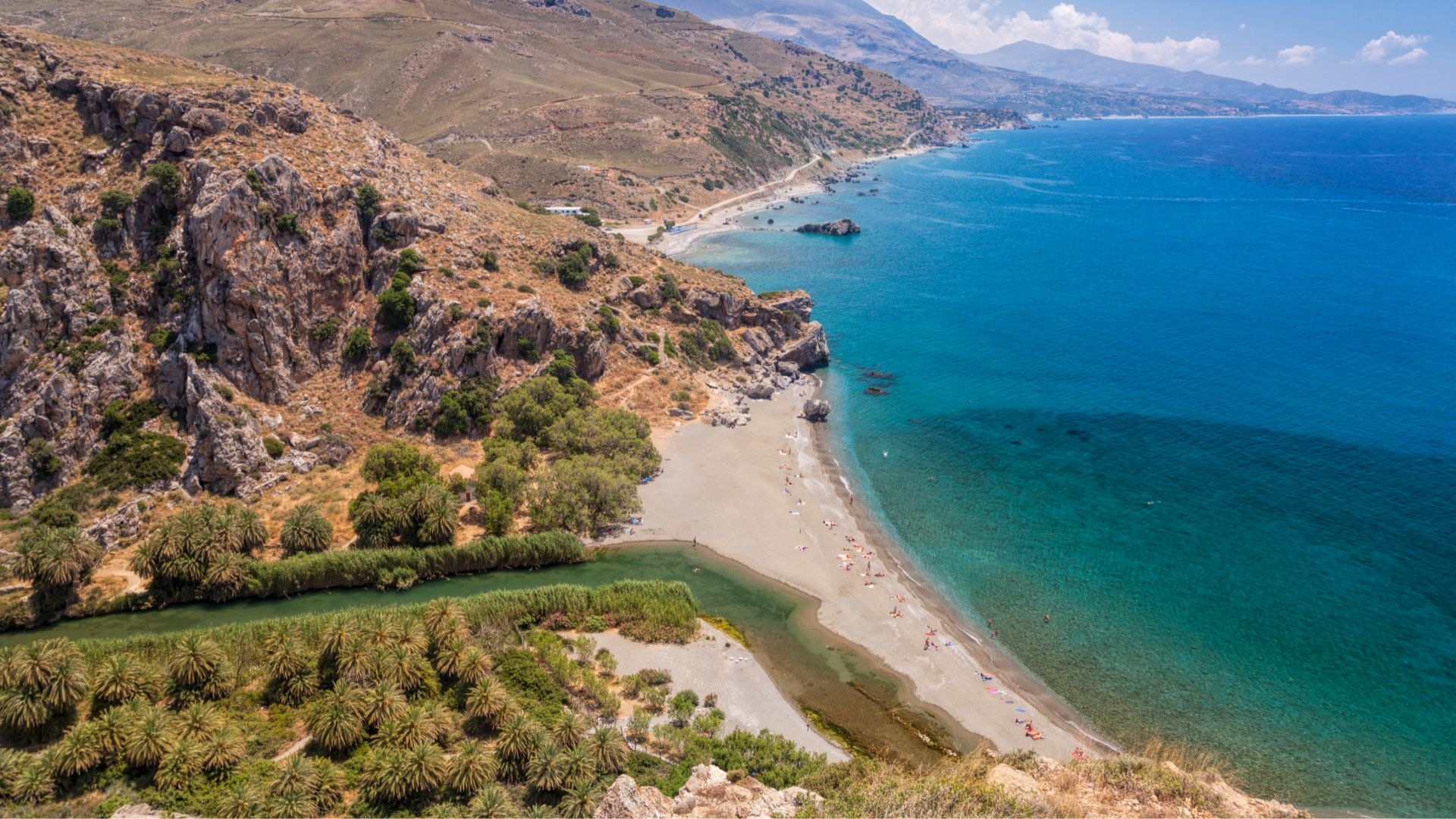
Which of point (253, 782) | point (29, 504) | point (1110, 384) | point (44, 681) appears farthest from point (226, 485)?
point (1110, 384)

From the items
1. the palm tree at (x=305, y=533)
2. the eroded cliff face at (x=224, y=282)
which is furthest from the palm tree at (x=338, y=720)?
the eroded cliff face at (x=224, y=282)

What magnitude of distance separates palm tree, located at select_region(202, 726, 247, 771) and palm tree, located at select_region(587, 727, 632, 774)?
1696 cm

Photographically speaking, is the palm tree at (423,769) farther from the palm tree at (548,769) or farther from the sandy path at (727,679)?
the sandy path at (727,679)

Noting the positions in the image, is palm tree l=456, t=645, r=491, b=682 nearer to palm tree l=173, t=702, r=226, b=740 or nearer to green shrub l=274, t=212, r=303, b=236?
palm tree l=173, t=702, r=226, b=740

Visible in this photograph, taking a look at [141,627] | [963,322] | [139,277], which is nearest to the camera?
[141,627]

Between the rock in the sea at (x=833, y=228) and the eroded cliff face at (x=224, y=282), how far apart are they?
10763 cm

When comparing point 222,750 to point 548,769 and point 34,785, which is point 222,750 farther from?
point 548,769

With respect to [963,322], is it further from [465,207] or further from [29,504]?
[29,504]

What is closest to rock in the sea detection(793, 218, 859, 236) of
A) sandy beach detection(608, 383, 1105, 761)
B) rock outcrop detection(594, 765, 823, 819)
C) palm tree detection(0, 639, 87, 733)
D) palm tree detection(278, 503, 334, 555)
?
sandy beach detection(608, 383, 1105, 761)

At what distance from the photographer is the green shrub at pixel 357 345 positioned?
237ft

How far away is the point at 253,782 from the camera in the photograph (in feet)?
107

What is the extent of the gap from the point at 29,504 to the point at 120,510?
6868 millimetres

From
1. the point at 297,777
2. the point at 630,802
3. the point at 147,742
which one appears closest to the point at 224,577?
the point at 147,742

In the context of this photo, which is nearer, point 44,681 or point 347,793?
point 347,793
